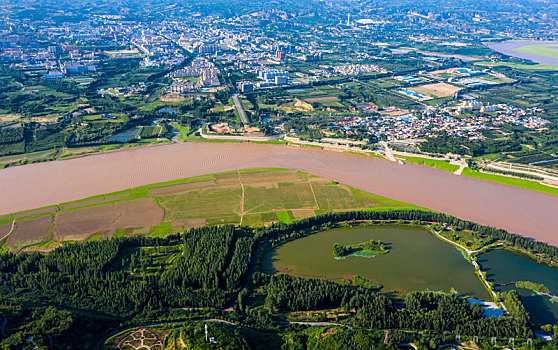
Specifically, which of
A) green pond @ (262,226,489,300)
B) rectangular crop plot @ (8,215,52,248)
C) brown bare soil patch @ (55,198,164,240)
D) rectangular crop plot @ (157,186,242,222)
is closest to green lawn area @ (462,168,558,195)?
green pond @ (262,226,489,300)

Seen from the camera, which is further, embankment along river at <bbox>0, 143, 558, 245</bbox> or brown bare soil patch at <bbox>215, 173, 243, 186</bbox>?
brown bare soil patch at <bbox>215, 173, 243, 186</bbox>

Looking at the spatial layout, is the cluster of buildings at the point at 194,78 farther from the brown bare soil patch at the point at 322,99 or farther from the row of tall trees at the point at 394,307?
the row of tall trees at the point at 394,307

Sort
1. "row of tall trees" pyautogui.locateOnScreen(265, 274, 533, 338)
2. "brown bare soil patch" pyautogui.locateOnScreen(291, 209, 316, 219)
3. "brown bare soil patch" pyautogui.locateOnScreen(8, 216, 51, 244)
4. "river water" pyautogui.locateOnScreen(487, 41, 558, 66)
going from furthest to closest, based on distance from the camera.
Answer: "river water" pyautogui.locateOnScreen(487, 41, 558, 66) < "brown bare soil patch" pyautogui.locateOnScreen(291, 209, 316, 219) < "brown bare soil patch" pyautogui.locateOnScreen(8, 216, 51, 244) < "row of tall trees" pyautogui.locateOnScreen(265, 274, 533, 338)

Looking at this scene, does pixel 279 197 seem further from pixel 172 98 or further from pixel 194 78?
pixel 194 78

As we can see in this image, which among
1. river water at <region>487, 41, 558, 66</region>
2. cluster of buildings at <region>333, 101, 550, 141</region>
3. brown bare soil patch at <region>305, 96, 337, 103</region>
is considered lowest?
cluster of buildings at <region>333, 101, 550, 141</region>

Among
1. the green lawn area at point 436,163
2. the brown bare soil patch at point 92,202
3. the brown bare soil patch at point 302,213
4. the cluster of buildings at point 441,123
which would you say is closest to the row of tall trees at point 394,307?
the brown bare soil patch at point 302,213

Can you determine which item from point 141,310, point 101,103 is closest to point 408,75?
point 101,103

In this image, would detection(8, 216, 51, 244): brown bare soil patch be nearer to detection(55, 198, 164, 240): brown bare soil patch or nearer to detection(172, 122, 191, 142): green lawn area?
detection(55, 198, 164, 240): brown bare soil patch
